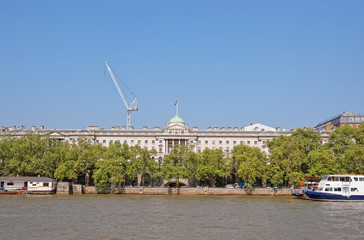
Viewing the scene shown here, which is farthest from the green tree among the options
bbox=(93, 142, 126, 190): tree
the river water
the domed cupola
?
the domed cupola

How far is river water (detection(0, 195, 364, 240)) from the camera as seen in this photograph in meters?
44.6

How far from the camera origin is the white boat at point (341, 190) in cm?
8681

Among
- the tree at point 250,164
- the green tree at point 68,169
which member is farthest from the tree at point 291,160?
the green tree at point 68,169

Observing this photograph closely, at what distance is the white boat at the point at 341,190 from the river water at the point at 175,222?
697 inches

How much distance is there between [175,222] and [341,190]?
153 feet

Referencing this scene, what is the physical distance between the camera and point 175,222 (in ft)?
173

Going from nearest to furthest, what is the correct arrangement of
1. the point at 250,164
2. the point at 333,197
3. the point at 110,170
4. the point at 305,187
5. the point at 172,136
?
the point at 333,197 → the point at 305,187 → the point at 110,170 → the point at 250,164 → the point at 172,136

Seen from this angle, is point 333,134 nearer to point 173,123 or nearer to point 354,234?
point 173,123

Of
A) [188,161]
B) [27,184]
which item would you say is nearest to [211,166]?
[188,161]

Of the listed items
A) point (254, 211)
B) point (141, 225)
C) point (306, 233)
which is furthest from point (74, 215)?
point (306, 233)

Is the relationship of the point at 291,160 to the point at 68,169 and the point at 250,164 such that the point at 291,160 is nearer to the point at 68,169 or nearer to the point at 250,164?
the point at 250,164

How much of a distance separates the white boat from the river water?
697 inches

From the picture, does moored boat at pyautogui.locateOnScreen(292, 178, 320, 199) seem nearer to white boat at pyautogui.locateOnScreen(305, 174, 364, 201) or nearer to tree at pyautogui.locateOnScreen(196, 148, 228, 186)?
white boat at pyautogui.locateOnScreen(305, 174, 364, 201)

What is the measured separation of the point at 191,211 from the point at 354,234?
24.4 meters
